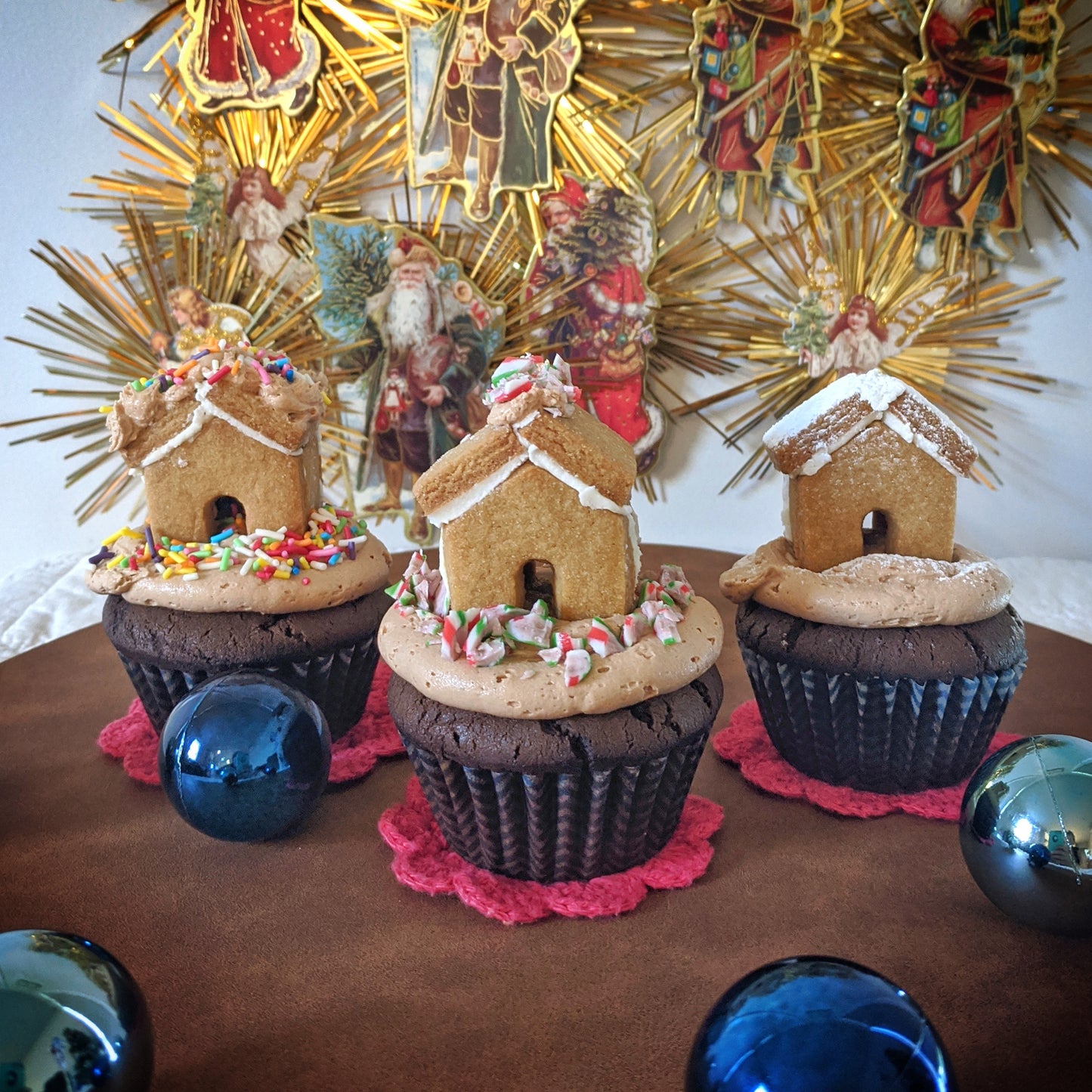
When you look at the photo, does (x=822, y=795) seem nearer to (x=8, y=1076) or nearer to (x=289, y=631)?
(x=289, y=631)

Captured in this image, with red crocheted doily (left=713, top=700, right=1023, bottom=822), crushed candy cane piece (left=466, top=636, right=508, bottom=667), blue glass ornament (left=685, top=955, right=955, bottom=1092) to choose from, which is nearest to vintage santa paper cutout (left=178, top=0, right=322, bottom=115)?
crushed candy cane piece (left=466, top=636, right=508, bottom=667)

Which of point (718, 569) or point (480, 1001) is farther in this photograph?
point (718, 569)

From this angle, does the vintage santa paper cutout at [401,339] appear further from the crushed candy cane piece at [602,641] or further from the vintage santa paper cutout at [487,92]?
the crushed candy cane piece at [602,641]

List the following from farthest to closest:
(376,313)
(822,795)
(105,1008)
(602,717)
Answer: (376,313)
(822,795)
(602,717)
(105,1008)

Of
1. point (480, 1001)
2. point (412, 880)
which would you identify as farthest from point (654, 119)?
point (480, 1001)

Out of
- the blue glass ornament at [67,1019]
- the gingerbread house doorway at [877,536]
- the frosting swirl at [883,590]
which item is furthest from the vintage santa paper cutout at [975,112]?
the blue glass ornament at [67,1019]

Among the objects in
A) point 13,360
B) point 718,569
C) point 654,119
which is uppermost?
point 654,119

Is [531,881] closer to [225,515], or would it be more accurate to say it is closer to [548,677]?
[548,677]
